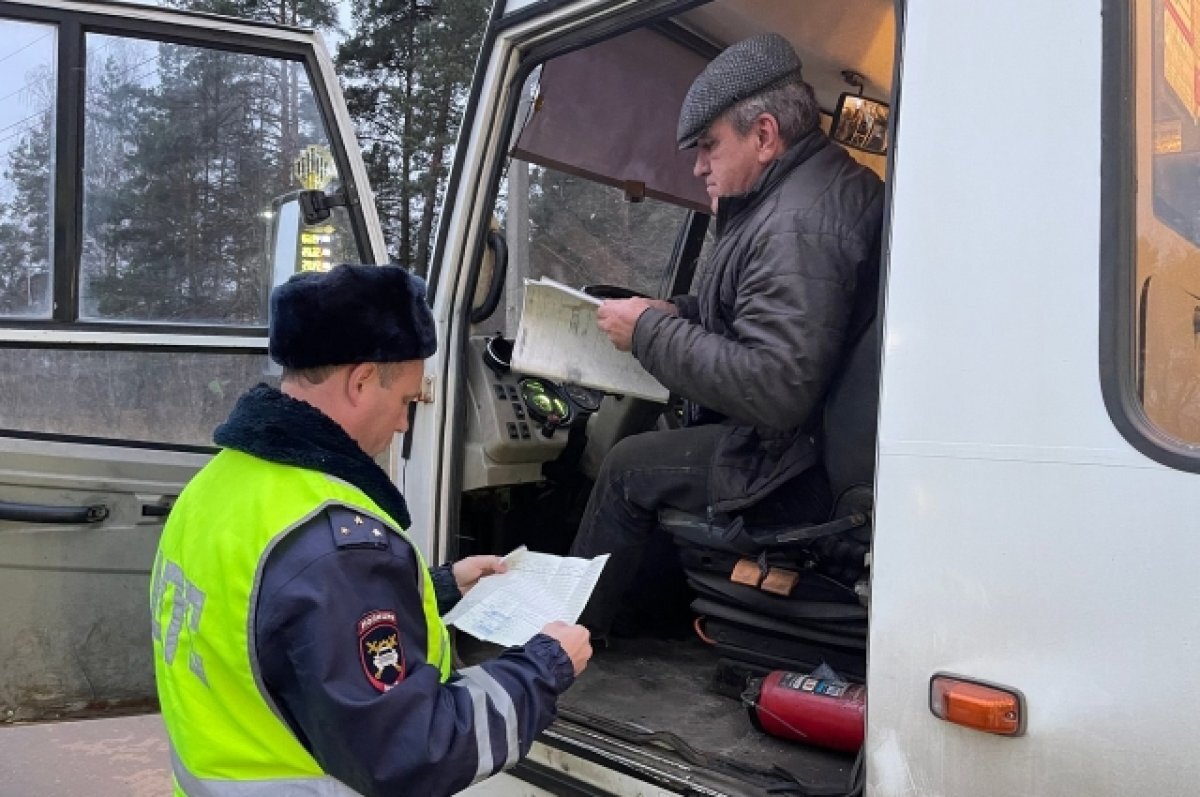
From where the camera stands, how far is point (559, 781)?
6.51ft

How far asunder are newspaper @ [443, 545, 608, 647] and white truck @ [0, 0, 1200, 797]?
40 centimetres

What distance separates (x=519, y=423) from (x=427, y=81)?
326 inches

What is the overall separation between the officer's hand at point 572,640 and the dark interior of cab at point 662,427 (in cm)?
44

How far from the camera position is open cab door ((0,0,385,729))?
273 centimetres

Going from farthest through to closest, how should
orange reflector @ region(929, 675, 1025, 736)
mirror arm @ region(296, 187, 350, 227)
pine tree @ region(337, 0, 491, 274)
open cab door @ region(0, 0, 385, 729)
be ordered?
1. pine tree @ region(337, 0, 491, 274)
2. mirror arm @ region(296, 187, 350, 227)
3. open cab door @ region(0, 0, 385, 729)
4. orange reflector @ region(929, 675, 1025, 736)

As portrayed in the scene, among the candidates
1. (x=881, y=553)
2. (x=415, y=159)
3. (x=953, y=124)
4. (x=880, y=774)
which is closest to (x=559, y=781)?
(x=880, y=774)

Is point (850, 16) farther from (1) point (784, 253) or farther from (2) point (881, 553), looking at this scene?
(2) point (881, 553)

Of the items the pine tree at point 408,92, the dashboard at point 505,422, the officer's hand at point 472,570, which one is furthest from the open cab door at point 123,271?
the pine tree at point 408,92

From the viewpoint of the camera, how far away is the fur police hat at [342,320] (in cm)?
140

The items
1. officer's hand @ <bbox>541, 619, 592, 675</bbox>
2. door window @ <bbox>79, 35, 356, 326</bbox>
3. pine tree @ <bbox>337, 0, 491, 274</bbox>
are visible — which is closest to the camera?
officer's hand @ <bbox>541, 619, 592, 675</bbox>

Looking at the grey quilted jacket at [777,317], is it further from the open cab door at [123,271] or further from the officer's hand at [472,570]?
the open cab door at [123,271]

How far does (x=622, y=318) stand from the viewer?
222 centimetres

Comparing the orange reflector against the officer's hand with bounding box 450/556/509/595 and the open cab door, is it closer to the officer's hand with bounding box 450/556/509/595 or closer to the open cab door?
the officer's hand with bounding box 450/556/509/595

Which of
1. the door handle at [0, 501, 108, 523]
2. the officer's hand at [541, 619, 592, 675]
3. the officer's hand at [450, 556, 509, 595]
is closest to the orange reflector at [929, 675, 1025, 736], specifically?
the officer's hand at [541, 619, 592, 675]
